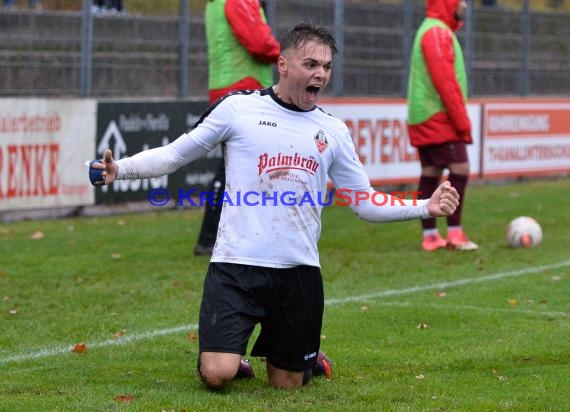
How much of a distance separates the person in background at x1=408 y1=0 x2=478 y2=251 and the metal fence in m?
4.32

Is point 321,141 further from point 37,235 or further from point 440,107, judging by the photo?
point 37,235

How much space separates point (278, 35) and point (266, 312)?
1057cm

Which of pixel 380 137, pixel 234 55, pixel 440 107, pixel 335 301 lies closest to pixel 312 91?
pixel 335 301

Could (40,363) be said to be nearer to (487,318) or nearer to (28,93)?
(487,318)

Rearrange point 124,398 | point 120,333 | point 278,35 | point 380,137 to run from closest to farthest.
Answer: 1. point 124,398
2. point 120,333
3. point 278,35
4. point 380,137

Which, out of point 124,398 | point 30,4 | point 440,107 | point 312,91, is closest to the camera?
point 124,398

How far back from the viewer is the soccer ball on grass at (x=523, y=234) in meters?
11.4

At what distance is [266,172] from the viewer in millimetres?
6098

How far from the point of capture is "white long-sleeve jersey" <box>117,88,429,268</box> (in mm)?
6086

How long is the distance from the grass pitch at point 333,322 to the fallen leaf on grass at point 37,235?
2.5 inches

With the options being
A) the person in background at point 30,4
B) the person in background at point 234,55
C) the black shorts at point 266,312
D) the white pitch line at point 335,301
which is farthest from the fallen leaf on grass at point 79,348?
the person in background at point 30,4

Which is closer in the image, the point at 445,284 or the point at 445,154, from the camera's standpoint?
the point at 445,284

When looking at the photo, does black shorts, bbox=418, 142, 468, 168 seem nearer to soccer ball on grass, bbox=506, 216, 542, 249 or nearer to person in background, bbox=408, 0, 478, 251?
person in background, bbox=408, 0, 478, 251

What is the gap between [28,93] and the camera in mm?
13656
